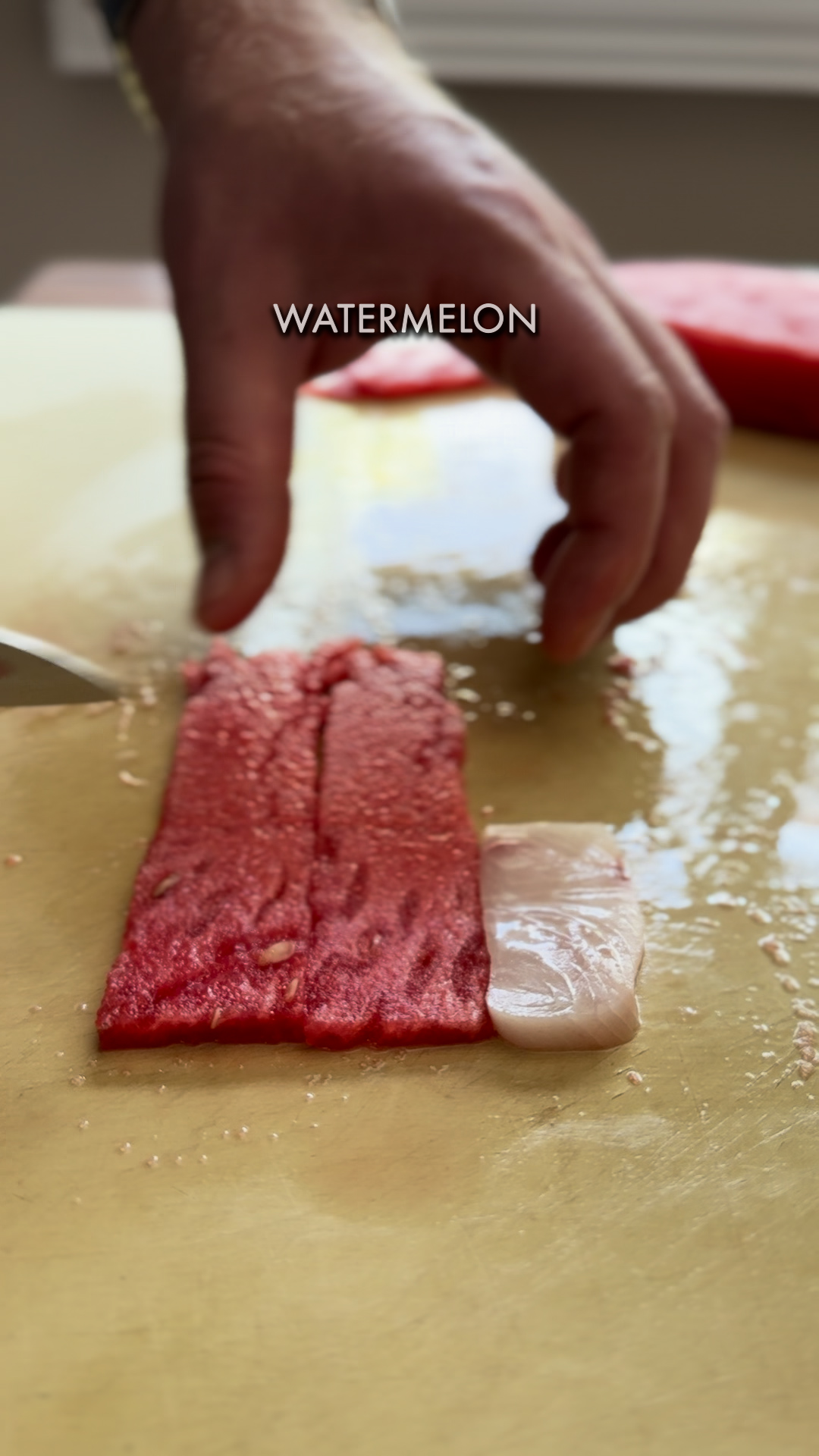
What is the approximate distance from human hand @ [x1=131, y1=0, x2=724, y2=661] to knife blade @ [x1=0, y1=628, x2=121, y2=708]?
159 millimetres

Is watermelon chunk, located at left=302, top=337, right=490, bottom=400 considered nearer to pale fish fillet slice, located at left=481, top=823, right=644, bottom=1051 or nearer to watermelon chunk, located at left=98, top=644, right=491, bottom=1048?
watermelon chunk, located at left=98, top=644, right=491, bottom=1048

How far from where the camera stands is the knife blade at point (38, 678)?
4.49 feet

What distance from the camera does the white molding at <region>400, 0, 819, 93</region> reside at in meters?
4.12

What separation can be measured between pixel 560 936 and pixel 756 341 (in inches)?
62.9

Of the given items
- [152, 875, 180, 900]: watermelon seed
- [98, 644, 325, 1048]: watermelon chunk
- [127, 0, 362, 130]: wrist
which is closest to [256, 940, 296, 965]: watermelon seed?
[98, 644, 325, 1048]: watermelon chunk

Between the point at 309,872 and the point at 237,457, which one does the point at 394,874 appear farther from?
the point at 237,457

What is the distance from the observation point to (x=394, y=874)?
1413 millimetres

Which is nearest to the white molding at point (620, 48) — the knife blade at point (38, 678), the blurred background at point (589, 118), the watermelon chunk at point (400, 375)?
the blurred background at point (589, 118)

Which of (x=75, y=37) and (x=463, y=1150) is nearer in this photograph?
A: (x=463, y=1150)

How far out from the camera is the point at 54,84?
434 cm

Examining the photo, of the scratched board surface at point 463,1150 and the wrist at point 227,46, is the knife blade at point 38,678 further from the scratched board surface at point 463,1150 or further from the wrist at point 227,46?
the wrist at point 227,46

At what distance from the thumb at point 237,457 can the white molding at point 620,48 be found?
3277mm

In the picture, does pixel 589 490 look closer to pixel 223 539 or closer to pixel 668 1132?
pixel 223 539

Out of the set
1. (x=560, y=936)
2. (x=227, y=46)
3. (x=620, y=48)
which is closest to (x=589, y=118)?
(x=620, y=48)
